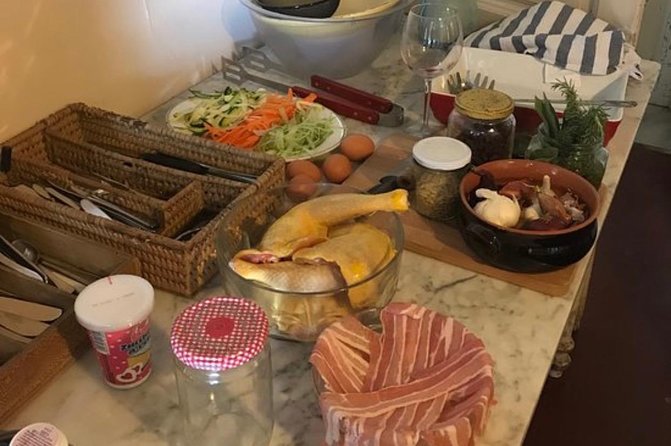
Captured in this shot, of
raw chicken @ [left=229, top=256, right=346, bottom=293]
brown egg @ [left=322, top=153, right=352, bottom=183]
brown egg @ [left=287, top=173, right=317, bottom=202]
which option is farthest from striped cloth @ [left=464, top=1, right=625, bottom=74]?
raw chicken @ [left=229, top=256, right=346, bottom=293]

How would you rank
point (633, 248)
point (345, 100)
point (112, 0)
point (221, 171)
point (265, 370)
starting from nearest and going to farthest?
1. point (265, 370)
2. point (221, 171)
3. point (112, 0)
4. point (345, 100)
5. point (633, 248)

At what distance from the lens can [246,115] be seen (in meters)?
1.40

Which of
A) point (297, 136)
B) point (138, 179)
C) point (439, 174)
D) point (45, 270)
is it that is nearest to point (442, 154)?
point (439, 174)

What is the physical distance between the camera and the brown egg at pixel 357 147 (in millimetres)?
1320

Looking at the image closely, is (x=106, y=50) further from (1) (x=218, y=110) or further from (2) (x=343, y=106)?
(2) (x=343, y=106)

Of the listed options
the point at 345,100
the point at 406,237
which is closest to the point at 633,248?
the point at 345,100

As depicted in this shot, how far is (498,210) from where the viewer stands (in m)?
1.08

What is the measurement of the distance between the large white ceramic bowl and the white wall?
124 millimetres

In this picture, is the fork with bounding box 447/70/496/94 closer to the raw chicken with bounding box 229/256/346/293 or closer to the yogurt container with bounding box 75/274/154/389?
the raw chicken with bounding box 229/256/346/293

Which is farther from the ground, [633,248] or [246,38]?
[246,38]

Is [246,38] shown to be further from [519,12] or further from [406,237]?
[406,237]

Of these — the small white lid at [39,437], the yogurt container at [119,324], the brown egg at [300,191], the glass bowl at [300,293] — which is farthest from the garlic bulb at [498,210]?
the small white lid at [39,437]

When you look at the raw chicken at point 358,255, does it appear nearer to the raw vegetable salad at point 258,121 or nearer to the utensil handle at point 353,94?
the raw vegetable salad at point 258,121

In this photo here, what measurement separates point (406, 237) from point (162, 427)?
43 cm
